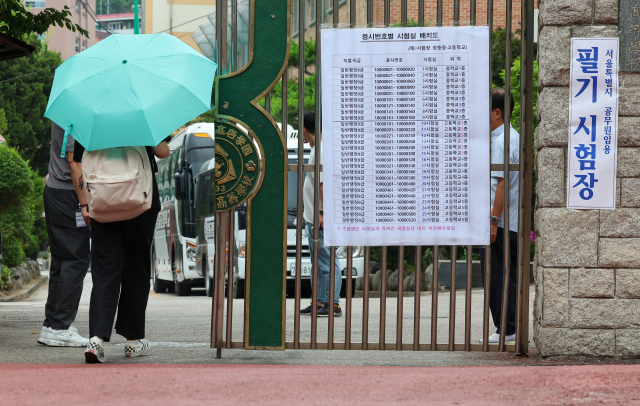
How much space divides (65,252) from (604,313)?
3.81 metres

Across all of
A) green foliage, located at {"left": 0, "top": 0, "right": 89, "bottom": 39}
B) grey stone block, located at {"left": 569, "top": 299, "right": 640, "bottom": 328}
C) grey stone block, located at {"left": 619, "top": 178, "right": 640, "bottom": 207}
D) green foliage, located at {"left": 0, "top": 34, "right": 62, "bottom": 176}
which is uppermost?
green foliage, located at {"left": 0, "top": 34, "right": 62, "bottom": 176}

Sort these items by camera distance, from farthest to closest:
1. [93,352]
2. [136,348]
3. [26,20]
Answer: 1. [26,20]
2. [136,348]
3. [93,352]

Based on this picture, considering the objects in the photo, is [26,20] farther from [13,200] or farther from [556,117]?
[13,200]

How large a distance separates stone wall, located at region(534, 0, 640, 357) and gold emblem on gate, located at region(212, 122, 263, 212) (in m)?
1.89

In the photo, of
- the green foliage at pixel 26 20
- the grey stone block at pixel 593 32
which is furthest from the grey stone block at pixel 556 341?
the green foliage at pixel 26 20

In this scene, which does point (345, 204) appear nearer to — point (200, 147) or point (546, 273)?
point (546, 273)

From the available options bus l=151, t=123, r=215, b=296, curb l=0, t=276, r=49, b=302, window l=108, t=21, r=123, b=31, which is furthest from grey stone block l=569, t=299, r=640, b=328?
window l=108, t=21, r=123, b=31

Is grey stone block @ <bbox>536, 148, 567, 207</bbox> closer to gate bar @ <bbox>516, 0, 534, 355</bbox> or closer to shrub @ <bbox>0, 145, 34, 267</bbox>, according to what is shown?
gate bar @ <bbox>516, 0, 534, 355</bbox>

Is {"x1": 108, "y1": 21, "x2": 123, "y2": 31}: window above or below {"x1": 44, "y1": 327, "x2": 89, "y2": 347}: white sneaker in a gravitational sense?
above

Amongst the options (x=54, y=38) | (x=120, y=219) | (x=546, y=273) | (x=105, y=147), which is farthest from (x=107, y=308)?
(x=54, y=38)

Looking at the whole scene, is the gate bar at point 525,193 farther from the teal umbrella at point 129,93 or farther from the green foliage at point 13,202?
the green foliage at point 13,202

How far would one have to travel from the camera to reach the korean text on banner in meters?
5.71

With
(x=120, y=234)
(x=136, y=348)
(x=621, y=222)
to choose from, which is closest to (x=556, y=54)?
(x=621, y=222)

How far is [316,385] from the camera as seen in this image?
4.52 meters
